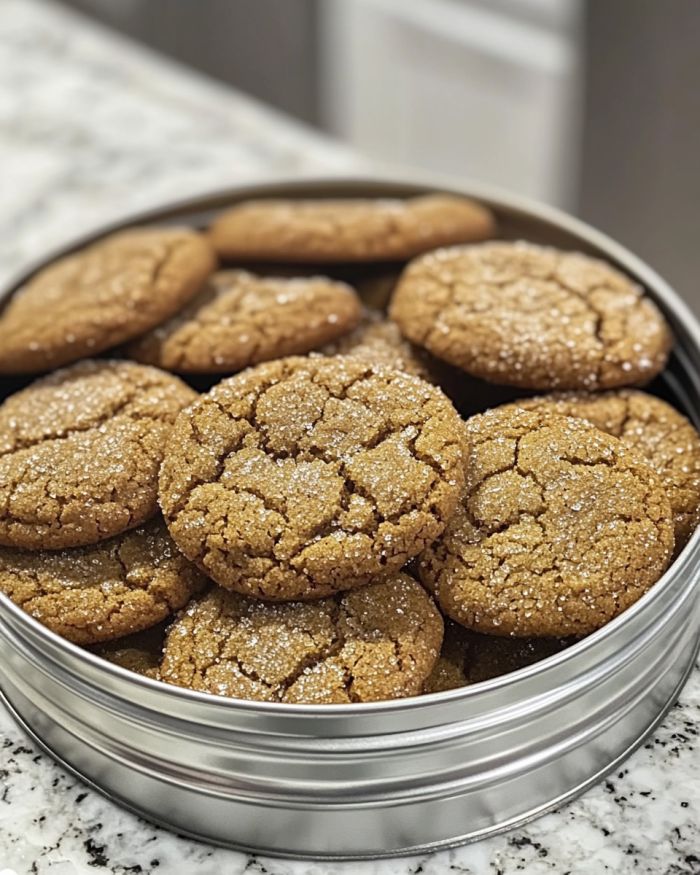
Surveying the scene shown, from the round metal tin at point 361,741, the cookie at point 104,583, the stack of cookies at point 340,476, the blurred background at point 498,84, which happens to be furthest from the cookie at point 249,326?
the blurred background at point 498,84

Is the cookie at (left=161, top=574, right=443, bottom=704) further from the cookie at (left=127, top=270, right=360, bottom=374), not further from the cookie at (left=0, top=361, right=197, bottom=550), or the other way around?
the cookie at (left=127, top=270, right=360, bottom=374)

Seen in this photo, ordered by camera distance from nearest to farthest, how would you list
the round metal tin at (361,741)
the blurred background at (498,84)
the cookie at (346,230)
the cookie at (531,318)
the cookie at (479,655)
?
the round metal tin at (361,741)
the cookie at (479,655)
the cookie at (531,318)
the cookie at (346,230)
the blurred background at (498,84)

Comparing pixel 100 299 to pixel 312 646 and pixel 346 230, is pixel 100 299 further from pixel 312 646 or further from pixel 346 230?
pixel 312 646

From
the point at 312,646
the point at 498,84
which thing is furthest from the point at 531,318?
the point at 498,84

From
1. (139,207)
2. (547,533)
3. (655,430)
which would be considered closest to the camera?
(547,533)

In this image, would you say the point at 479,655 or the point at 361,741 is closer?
the point at 361,741

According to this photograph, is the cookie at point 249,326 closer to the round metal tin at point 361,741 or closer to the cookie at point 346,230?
the cookie at point 346,230
